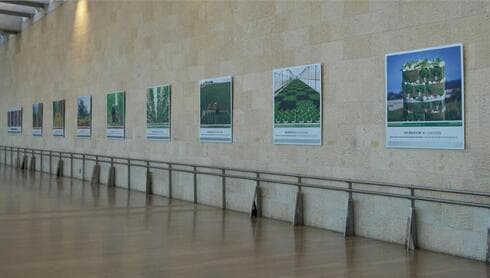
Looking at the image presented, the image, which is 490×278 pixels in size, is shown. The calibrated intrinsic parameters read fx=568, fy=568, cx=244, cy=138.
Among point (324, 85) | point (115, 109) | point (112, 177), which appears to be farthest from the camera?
point (115, 109)

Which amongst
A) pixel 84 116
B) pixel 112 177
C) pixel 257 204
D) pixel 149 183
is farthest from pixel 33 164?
pixel 257 204

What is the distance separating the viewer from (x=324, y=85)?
950 centimetres

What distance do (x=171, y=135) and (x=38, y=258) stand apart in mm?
7786

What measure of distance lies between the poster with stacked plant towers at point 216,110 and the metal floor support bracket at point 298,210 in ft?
8.61

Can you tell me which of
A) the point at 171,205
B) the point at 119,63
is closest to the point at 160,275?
the point at 171,205

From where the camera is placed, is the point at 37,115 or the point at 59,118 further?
the point at 37,115

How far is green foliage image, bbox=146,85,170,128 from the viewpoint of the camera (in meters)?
14.5

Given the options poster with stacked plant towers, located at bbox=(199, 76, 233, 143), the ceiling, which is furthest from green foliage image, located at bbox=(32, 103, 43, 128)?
poster with stacked plant towers, located at bbox=(199, 76, 233, 143)

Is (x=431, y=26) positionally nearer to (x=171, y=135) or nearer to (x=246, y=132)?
(x=246, y=132)

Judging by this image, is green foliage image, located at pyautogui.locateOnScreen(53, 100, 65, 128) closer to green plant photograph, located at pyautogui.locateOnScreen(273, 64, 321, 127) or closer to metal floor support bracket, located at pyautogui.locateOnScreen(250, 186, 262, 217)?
metal floor support bracket, located at pyautogui.locateOnScreen(250, 186, 262, 217)

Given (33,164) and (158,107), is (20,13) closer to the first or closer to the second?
(33,164)

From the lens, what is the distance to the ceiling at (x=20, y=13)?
79.4 ft

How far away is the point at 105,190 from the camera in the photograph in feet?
52.2

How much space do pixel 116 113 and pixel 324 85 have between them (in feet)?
31.3
